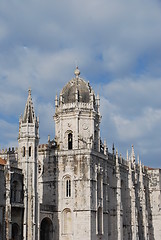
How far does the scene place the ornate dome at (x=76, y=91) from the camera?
6134 cm

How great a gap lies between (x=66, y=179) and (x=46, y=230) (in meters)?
6.56

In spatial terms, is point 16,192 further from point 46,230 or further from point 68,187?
point 46,230

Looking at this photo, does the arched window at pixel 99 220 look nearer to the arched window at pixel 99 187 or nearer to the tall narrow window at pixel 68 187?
the arched window at pixel 99 187

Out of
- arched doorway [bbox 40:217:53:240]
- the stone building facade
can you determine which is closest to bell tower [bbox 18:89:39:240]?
the stone building facade

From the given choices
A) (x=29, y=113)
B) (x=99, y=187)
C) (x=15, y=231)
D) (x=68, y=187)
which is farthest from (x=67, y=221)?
(x=29, y=113)

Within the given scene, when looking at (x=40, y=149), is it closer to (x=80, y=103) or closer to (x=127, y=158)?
(x=80, y=103)

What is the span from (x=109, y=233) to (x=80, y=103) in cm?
1756

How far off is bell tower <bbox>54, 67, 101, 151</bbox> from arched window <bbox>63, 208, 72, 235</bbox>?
785 cm

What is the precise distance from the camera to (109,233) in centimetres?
6272

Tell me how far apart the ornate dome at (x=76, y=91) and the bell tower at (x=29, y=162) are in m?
8.19

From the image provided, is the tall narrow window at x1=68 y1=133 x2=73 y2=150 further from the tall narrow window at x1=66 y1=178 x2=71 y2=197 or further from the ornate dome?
the ornate dome

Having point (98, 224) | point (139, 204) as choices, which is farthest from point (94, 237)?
point (139, 204)

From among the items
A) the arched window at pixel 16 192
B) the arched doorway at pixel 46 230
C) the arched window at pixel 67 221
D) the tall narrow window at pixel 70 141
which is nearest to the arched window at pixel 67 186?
the arched window at pixel 67 221

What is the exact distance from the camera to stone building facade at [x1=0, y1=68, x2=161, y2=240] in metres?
50.1
